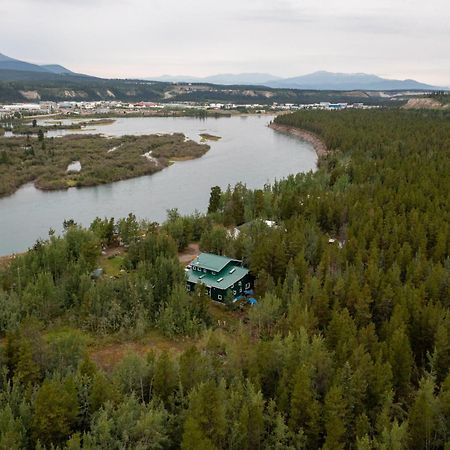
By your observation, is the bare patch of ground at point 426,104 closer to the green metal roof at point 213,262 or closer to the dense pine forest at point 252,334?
the dense pine forest at point 252,334

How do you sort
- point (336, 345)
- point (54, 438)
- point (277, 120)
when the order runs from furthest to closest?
point (277, 120) < point (336, 345) < point (54, 438)

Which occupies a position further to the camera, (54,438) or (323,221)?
(323,221)

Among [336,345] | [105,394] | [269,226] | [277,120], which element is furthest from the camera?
[277,120]

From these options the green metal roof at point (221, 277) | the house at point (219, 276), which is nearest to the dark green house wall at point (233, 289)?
the house at point (219, 276)

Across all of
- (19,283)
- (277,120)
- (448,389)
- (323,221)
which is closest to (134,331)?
(19,283)

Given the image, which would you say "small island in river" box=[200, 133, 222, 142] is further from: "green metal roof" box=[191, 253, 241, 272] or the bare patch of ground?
"green metal roof" box=[191, 253, 241, 272]

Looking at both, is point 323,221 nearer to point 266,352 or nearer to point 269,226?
point 269,226

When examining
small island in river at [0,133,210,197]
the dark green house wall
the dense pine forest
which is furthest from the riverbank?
the dark green house wall
